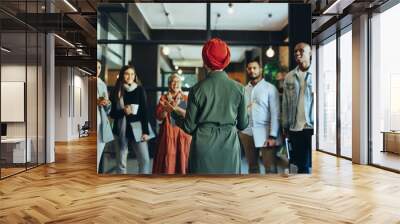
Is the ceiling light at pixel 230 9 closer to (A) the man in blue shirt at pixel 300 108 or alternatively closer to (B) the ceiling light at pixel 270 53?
(B) the ceiling light at pixel 270 53

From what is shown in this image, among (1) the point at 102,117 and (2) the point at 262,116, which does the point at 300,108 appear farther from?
(1) the point at 102,117

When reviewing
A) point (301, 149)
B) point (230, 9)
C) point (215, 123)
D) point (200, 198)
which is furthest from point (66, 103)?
point (200, 198)

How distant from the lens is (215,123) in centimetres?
587

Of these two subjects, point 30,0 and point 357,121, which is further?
point 357,121

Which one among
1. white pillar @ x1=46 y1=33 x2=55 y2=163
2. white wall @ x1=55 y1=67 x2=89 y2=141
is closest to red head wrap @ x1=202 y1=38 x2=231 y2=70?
white pillar @ x1=46 y1=33 x2=55 y2=163

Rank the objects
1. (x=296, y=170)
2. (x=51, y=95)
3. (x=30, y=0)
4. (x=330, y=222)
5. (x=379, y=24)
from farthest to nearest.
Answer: (x=51, y=95), (x=379, y=24), (x=30, y=0), (x=296, y=170), (x=330, y=222)

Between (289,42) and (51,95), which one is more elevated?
(289,42)

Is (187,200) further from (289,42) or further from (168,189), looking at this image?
(289,42)

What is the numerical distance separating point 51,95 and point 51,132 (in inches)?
33.1

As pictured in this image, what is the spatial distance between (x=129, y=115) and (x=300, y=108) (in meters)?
2.94

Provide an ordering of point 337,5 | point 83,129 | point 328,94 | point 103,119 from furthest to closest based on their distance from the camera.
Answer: point 83,129
point 328,94
point 337,5
point 103,119

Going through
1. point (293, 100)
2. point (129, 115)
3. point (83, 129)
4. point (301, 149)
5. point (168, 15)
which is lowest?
point (83, 129)

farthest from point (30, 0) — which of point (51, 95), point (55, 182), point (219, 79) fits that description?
point (219, 79)

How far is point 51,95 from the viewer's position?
28.7 ft
